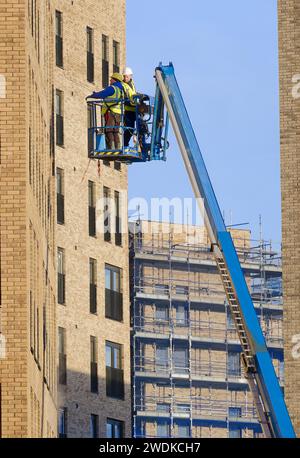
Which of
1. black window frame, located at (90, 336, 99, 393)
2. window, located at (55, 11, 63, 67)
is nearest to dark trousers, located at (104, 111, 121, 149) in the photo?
window, located at (55, 11, 63, 67)

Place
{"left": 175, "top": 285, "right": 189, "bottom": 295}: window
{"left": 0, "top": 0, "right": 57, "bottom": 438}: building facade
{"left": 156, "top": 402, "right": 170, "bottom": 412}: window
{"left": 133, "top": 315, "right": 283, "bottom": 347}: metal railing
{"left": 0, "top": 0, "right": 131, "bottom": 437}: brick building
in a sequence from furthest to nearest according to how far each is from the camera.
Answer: {"left": 175, "top": 285, "right": 189, "bottom": 295}: window → {"left": 133, "top": 315, "right": 283, "bottom": 347}: metal railing → {"left": 156, "top": 402, "right": 170, "bottom": 412}: window → {"left": 0, "top": 0, "right": 131, "bottom": 437}: brick building → {"left": 0, "top": 0, "right": 57, "bottom": 438}: building facade

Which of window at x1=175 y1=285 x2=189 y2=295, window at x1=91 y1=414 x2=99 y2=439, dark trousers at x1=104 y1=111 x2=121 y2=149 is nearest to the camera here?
dark trousers at x1=104 y1=111 x2=121 y2=149

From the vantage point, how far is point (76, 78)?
272 ft

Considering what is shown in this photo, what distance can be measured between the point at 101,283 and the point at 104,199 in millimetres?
3611

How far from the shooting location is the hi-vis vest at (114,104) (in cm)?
5322

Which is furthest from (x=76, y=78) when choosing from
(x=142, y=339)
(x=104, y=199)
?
(x=142, y=339)

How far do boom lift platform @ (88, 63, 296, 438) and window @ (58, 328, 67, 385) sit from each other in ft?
83.6

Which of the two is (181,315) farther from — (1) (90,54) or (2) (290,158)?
(2) (290,158)

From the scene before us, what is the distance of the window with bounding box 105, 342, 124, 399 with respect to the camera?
8264 cm

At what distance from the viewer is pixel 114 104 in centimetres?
5338

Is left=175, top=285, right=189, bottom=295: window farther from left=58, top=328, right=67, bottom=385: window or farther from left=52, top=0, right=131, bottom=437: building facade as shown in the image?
left=58, top=328, right=67, bottom=385: window

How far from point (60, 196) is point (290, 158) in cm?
1655

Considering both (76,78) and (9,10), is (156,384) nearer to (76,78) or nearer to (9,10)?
(76,78)

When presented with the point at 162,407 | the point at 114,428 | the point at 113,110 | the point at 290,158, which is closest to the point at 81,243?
the point at 114,428
